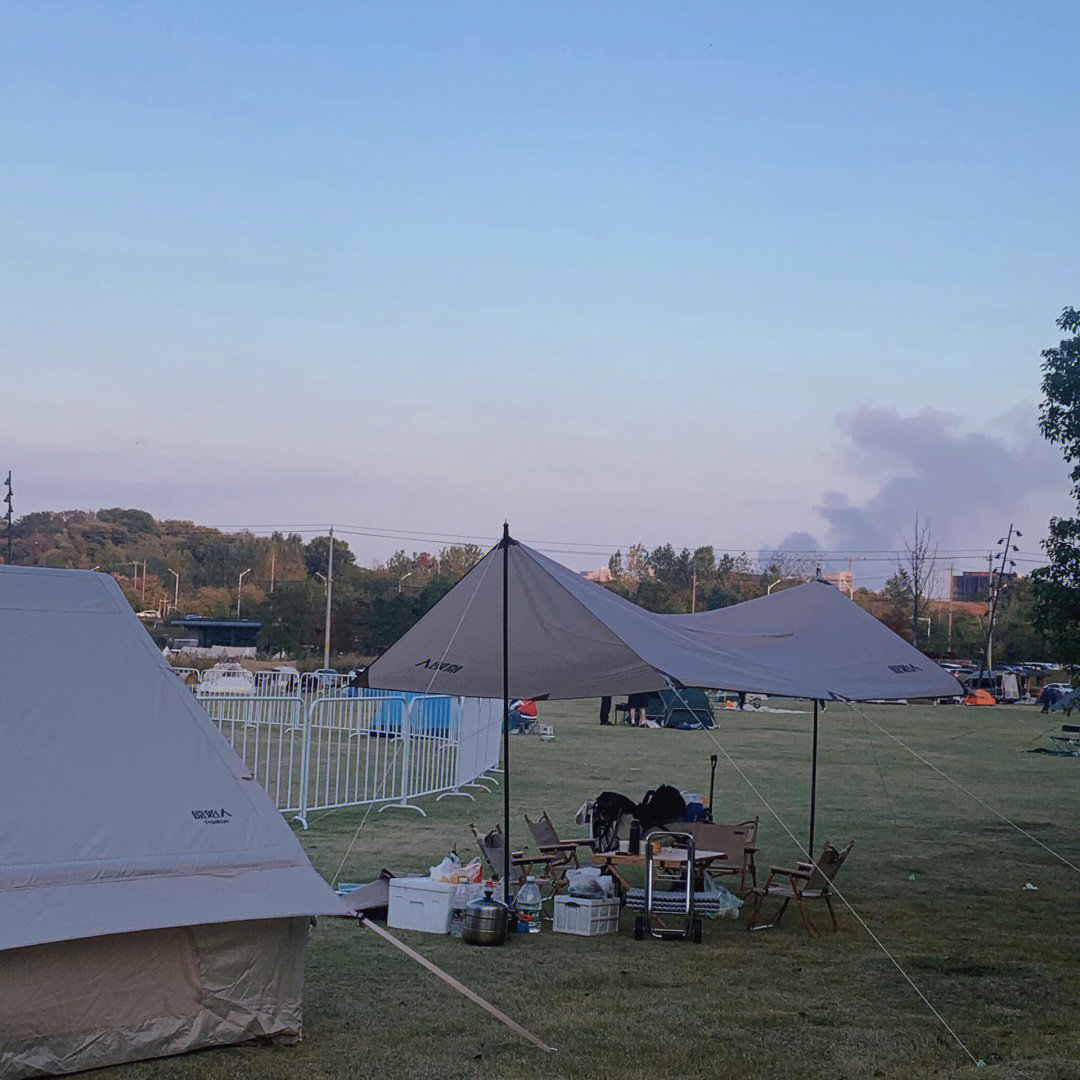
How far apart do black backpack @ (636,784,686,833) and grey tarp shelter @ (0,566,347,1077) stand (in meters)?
5.37

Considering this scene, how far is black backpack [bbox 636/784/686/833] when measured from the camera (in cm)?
1141

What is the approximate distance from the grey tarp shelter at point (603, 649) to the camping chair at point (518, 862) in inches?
5.8

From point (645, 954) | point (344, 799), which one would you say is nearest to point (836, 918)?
point (645, 954)

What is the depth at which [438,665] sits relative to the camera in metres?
10.9

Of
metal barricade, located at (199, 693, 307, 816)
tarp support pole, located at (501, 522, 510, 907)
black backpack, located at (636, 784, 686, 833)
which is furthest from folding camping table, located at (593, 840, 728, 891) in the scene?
metal barricade, located at (199, 693, 307, 816)

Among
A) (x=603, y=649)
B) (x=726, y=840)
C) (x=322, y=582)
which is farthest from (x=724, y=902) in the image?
(x=322, y=582)

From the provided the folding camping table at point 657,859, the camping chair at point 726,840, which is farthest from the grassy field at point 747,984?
the camping chair at point 726,840

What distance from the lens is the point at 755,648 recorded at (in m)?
11.5

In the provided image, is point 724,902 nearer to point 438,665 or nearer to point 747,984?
point 747,984

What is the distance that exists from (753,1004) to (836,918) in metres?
2.88

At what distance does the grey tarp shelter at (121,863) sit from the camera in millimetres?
5652

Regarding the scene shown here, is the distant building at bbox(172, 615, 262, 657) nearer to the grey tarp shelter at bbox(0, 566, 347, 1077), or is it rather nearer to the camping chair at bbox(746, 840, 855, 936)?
the camping chair at bbox(746, 840, 855, 936)

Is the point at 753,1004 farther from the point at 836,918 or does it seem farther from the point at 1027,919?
the point at 1027,919

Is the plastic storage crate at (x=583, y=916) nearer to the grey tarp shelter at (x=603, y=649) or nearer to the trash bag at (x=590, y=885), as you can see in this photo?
the trash bag at (x=590, y=885)
